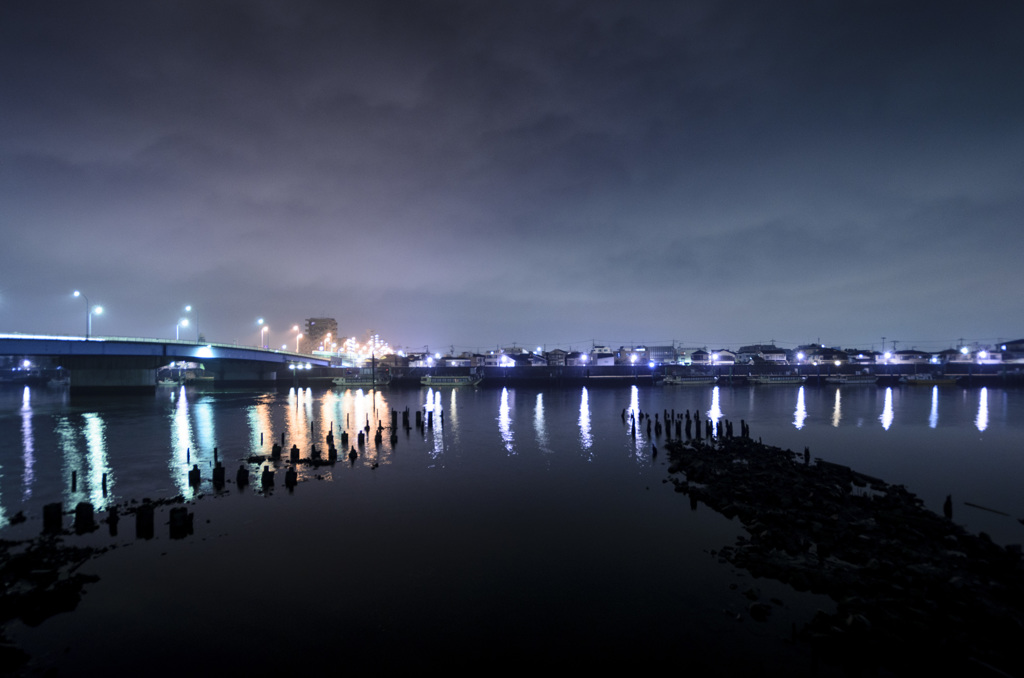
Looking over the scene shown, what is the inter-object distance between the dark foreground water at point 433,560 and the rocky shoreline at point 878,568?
113 centimetres

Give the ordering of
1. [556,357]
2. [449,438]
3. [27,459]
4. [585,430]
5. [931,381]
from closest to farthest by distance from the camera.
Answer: [27,459] → [449,438] → [585,430] → [931,381] → [556,357]

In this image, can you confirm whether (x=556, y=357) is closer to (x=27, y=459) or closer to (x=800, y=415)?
(x=800, y=415)

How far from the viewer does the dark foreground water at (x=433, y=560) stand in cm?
1227

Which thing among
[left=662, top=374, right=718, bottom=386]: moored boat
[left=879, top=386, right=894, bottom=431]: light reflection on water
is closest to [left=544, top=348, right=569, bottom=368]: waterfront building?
[left=662, top=374, right=718, bottom=386]: moored boat

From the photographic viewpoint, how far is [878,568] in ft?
50.6

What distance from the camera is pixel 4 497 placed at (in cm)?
2488

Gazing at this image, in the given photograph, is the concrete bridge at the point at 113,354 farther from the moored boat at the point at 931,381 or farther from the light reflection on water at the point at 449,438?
the moored boat at the point at 931,381

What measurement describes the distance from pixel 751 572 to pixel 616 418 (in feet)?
144

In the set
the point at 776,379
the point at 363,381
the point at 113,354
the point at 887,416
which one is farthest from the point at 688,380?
the point at 113,354

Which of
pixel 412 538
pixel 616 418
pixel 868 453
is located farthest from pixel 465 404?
pixel 412 538

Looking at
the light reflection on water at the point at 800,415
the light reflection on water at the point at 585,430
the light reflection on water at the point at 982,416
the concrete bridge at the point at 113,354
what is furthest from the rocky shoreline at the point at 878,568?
the concrete bridge at the point at 113,354

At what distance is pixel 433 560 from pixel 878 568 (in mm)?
14750

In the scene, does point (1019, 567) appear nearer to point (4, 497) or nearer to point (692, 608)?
point (692, 608)

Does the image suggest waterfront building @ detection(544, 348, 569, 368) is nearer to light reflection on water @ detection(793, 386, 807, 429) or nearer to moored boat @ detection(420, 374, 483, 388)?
moored boat @ detection(420, 374, 483, 388)
